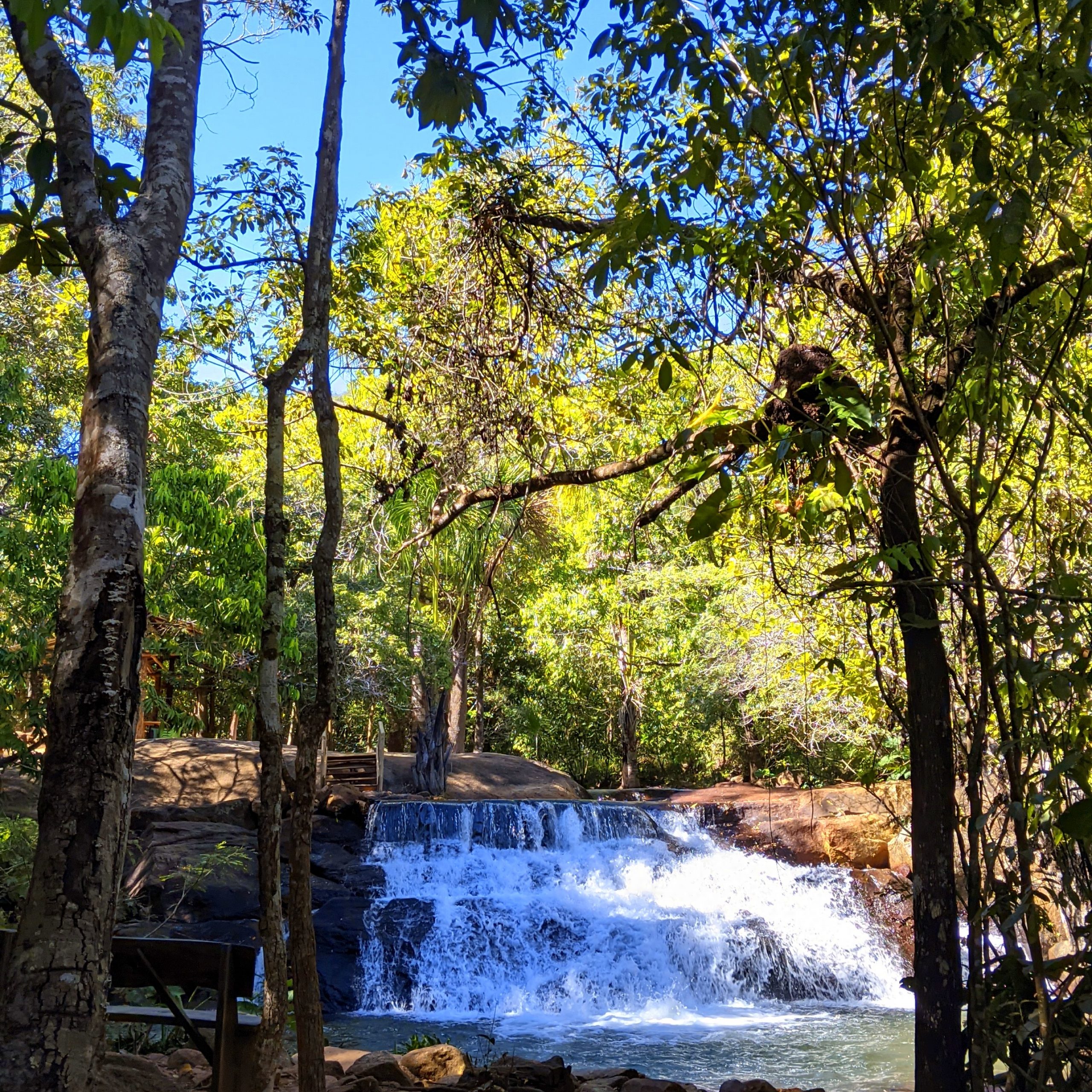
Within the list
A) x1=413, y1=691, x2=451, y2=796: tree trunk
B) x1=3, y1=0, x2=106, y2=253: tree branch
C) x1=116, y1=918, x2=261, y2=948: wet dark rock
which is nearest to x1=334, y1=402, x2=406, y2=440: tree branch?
x1=3, y1=0, x2=106, y2=253: tree branch

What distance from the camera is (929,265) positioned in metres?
2.61

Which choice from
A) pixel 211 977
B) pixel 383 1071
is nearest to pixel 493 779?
pixel 383 1071

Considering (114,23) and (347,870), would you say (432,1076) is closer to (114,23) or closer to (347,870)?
(114,23)

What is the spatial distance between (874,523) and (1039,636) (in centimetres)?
284

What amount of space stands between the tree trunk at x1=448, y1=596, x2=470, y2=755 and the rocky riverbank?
1255cm

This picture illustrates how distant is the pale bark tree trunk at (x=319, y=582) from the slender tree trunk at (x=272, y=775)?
0.33 ft

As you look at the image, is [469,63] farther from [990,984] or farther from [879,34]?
[990,984]

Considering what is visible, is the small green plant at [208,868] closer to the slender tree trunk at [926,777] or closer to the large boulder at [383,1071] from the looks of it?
the large boulder at [383,1071]

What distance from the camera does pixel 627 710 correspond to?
72.7 ft

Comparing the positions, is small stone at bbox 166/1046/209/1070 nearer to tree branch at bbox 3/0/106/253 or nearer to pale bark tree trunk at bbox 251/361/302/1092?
pale bark tree trunk at bbox 251/361/302/1092

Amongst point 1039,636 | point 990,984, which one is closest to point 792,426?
point 990,984

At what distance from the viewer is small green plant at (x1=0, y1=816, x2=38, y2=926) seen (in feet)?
23.8

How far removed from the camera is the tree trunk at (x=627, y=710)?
20.7 m

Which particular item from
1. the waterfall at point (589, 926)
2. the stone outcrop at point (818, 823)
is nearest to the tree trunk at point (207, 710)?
the waterfall at point (589, 926)
